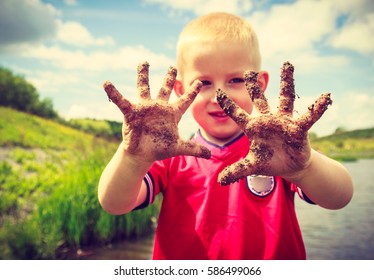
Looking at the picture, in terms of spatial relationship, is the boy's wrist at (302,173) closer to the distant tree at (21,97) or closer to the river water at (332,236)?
the river water at (332,236)

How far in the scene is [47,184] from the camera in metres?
3.57

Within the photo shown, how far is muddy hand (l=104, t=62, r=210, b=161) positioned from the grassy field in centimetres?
207

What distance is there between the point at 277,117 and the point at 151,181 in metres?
0.53

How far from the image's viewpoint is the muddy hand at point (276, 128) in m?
0.80

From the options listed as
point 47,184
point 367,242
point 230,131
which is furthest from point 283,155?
point 367,242

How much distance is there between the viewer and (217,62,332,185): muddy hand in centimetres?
80

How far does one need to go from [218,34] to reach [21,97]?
16.3ft

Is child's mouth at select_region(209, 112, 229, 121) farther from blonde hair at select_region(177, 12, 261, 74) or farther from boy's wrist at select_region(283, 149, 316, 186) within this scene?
boy's wrist at select_region(283, 149, 316, 186)

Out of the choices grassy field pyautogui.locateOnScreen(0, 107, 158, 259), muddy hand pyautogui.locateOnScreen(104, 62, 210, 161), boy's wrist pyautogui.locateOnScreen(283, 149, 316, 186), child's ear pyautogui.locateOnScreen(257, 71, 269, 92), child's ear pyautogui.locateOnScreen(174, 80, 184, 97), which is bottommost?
grassy field pyautogui.locateOnScreen(0, 107, 158, 259)

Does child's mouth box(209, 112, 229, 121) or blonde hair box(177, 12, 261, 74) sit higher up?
blonde hair box(177, 12, 261, 74)

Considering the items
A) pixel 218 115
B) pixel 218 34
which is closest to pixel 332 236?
pixel 218 115

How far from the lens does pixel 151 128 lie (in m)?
0.87

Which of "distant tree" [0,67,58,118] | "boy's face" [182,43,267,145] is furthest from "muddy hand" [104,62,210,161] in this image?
"distant tree" [0,67,58,118]

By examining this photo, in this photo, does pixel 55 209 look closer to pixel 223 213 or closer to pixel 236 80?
pixel 223 213
